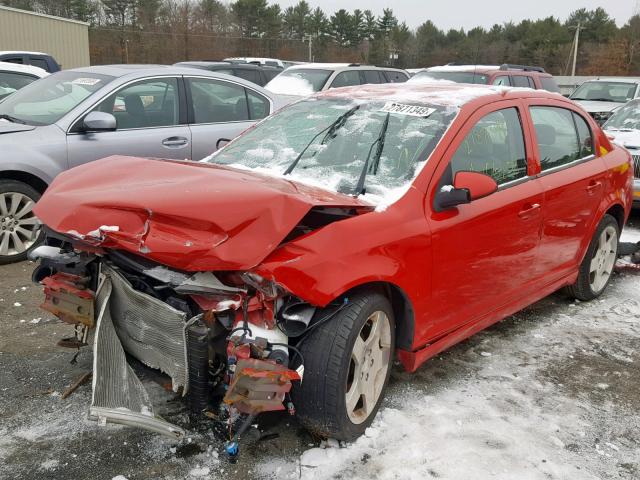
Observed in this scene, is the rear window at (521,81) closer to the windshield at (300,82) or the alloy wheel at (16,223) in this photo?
the windshield at (300,82)

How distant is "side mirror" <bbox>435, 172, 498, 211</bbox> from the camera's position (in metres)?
3.23

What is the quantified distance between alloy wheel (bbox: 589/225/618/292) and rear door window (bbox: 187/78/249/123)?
3912 mm

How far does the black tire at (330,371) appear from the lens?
2678mm

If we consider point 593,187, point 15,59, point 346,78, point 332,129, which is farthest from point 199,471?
point 15,59

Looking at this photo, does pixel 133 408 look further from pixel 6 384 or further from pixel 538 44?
pixel 538 44

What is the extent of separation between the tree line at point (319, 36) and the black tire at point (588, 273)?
101 ft

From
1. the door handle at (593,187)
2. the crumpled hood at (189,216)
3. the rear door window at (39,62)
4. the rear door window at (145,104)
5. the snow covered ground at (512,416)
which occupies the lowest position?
the snow covered ground at (512,416)

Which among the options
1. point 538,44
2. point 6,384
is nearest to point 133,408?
point 6,384

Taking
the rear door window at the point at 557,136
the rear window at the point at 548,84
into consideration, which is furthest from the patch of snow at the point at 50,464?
the rear window at the point at 548,84

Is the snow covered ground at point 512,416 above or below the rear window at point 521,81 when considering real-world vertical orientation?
below

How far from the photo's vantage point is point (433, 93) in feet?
12.7

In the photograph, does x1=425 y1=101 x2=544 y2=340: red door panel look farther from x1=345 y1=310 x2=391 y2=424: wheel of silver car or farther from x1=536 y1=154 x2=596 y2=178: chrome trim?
x1=345 y1=310 x2=391 y2=424: wheel of silver car

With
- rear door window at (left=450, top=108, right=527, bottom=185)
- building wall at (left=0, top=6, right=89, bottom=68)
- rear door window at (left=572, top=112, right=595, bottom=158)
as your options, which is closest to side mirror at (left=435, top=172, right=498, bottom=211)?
rear door window at (left=450, top=108, right=527, bottom=185)

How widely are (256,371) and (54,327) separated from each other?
7.60 ft
